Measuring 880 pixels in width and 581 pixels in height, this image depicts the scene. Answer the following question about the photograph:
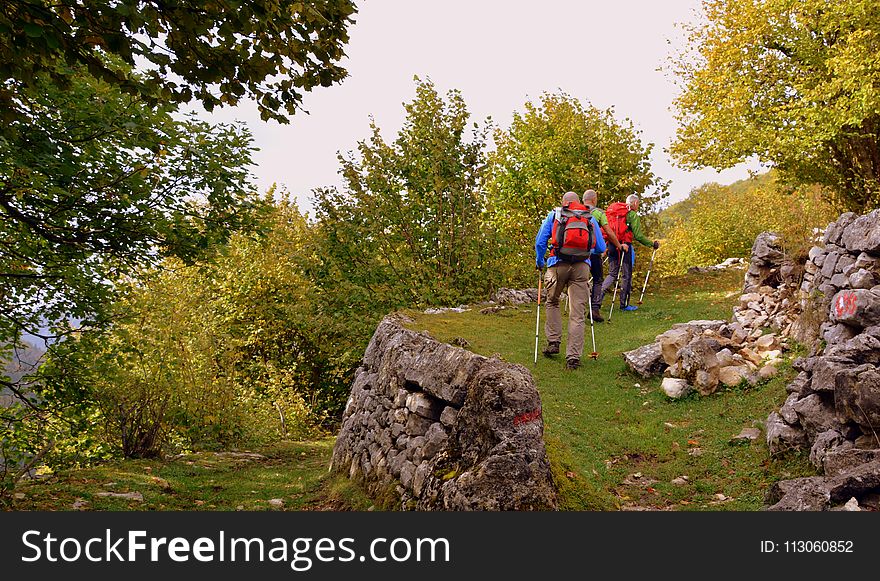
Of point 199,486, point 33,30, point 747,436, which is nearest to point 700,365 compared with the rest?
point 747,436

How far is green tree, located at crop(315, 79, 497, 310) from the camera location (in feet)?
64.1

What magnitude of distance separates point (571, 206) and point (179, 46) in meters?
7.98

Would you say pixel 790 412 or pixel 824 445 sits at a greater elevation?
pixel 790 412

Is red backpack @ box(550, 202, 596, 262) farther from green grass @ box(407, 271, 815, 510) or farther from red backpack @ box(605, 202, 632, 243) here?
red backpack @ box(605, 202, 632, 243)

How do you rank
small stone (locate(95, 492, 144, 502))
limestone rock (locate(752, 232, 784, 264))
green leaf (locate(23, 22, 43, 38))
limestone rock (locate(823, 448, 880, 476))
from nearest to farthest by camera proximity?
green leaf (locate(23, 22, 43, 38)), limestone rock (locate(823, 448, 880, 476)), small stone (locate(95, 492, 144, 502)), limestone rock (locate(752, 232, 784, 264))

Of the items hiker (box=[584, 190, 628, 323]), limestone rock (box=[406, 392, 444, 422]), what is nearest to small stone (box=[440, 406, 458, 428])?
limestone rock (box=[406, 392, 444, 422])

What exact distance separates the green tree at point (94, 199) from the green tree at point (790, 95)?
65.6ft

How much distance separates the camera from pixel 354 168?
2086cm

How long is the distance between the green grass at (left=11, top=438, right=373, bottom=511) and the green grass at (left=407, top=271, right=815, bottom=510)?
3215mm

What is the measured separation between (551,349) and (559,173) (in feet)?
49.6

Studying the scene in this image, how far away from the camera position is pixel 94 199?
10.5 m

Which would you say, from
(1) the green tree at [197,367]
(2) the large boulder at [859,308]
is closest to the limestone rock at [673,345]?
(2) the large boulder at [859,308]

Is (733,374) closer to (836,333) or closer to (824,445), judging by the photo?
(836,333)

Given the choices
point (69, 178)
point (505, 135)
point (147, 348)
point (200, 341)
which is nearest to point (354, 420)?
point (69, 178)
